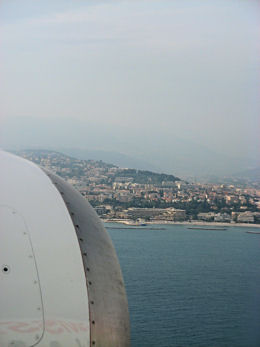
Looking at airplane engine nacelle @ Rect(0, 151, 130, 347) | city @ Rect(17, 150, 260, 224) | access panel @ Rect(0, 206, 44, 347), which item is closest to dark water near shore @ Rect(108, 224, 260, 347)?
city @ Rect(17, 150, 260, 224)

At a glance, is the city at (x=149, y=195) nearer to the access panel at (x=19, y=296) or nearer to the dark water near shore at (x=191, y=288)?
the dark water near shore at (x=191, y=288)

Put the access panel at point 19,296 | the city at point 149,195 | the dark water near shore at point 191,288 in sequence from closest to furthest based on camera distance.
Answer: the access panel at point 19,296 → the dark water near shore at point 191,288 → the city at point 149,195

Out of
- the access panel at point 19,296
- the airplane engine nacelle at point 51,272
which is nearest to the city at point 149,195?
the airplane engine nacelle at point 51,272

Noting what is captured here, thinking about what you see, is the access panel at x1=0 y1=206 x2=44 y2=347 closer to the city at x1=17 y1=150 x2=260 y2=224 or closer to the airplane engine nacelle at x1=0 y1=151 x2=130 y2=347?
the airplane engine nacelle at x1=0 y1=151 x2=130 y2=347

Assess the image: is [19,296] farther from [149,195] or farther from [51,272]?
[149,195]

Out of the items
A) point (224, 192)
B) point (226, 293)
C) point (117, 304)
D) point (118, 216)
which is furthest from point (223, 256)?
point (117, 304)

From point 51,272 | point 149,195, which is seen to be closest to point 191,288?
point 51,272
